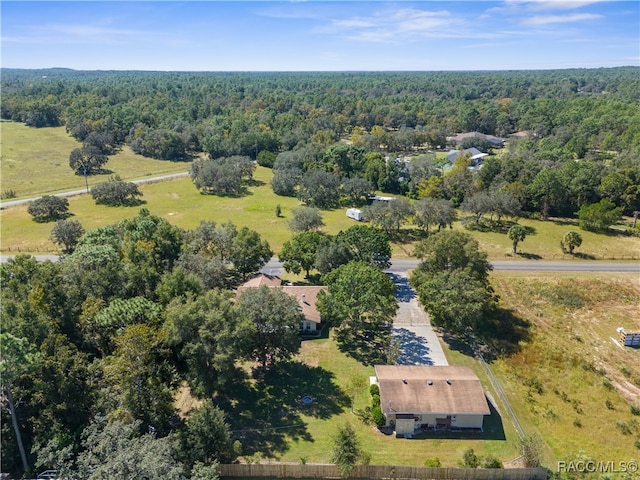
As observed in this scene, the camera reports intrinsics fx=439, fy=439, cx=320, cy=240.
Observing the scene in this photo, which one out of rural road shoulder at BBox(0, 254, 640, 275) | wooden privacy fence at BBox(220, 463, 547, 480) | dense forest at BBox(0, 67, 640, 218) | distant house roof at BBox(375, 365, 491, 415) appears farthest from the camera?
dense forest at BBox(0, 67, 640, 218)

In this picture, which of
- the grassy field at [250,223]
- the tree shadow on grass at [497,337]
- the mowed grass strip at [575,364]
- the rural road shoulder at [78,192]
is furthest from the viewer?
the rural road shoulder at [78,192]

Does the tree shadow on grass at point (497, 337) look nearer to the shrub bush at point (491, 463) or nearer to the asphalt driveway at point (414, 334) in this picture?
the asphalt driveway at point (414, 334)

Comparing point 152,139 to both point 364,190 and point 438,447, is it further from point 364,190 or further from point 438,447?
point 438,447

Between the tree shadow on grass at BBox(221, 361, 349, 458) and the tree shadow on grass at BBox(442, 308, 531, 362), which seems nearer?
the tree shadow on grass at BBox(221, 361, 349, 458)

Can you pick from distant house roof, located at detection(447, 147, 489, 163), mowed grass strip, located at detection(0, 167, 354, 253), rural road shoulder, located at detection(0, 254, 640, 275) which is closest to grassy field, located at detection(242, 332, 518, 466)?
rural road shoulder, located at detection(0, 254, 640, 275)
